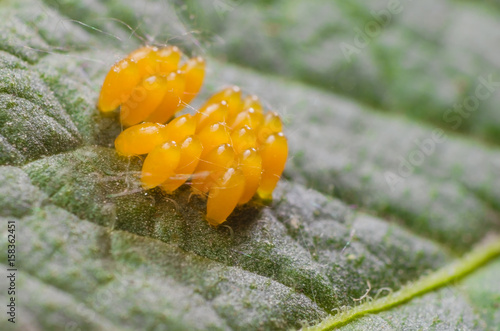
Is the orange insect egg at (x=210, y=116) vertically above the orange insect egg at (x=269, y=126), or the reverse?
the orange insect egg at (x=210, y=116)

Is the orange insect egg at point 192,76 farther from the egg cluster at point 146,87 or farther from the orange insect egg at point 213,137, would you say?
the orange insect egg at point 213,137

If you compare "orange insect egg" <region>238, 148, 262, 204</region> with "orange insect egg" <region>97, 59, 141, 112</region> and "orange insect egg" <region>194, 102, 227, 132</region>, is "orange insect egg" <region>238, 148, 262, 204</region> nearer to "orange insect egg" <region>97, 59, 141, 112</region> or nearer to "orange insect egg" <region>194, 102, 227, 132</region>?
"orange insect egg" <region>194, 102, 227, 132</region>

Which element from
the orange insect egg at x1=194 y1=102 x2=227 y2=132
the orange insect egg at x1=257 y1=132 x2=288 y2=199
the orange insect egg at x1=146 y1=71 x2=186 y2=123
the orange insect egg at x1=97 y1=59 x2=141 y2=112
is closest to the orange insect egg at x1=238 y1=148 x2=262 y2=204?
the orange insect egg at x1=257 y1=132 x2=288 y2=199

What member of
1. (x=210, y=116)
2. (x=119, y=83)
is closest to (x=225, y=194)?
(x=210, y=116)

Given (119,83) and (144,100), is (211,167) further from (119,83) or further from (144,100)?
(119,83)

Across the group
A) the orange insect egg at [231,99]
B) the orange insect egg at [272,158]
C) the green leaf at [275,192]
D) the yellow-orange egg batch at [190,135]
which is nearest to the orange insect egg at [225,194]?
the yellow-orange egg batch at [190,135]

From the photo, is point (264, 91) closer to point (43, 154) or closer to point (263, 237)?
point (263, 237)

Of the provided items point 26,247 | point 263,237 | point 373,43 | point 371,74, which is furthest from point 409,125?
point 26,247
